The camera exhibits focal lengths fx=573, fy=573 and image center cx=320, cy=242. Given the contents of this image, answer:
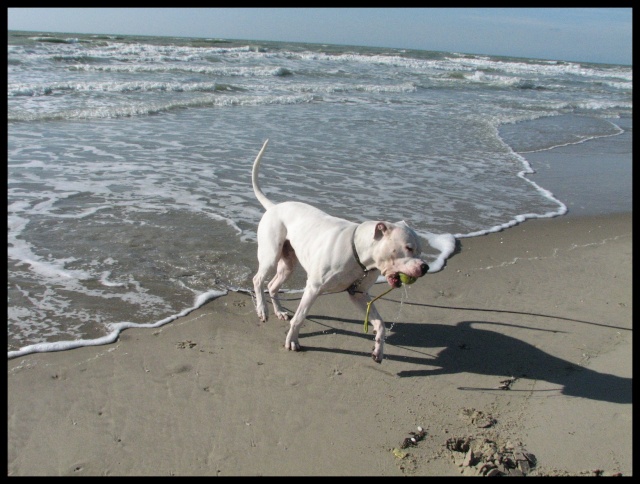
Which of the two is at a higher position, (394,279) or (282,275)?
(394,279)

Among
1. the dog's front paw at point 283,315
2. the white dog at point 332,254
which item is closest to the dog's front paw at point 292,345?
the white dog at point 332,254

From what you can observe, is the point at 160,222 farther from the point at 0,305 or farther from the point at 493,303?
the point at 493,303

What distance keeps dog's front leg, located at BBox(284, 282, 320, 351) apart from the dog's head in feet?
2.02

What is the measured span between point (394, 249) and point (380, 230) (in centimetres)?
17

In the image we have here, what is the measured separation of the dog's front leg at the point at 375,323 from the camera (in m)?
A: 4.30

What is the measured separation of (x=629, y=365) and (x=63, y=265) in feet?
16.8

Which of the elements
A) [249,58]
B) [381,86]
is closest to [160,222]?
[381,86]

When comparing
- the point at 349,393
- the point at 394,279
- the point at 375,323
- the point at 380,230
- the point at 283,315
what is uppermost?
the point at 380,230

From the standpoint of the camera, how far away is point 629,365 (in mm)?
4406

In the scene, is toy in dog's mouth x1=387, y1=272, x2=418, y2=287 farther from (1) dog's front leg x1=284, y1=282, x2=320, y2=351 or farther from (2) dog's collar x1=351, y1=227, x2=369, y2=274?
(1) dog's front leg x1=284, y1=282, x2=320, y2=351

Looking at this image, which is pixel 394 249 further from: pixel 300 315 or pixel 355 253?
pixel 300 315

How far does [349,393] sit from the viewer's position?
3.96 meters

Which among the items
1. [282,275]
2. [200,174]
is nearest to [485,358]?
[282,275]

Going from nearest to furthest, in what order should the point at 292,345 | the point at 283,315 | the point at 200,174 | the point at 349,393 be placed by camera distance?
1. the point at 349,393
2. the point at 292,345
3. the point at 283,315
4. the point at 200,174
